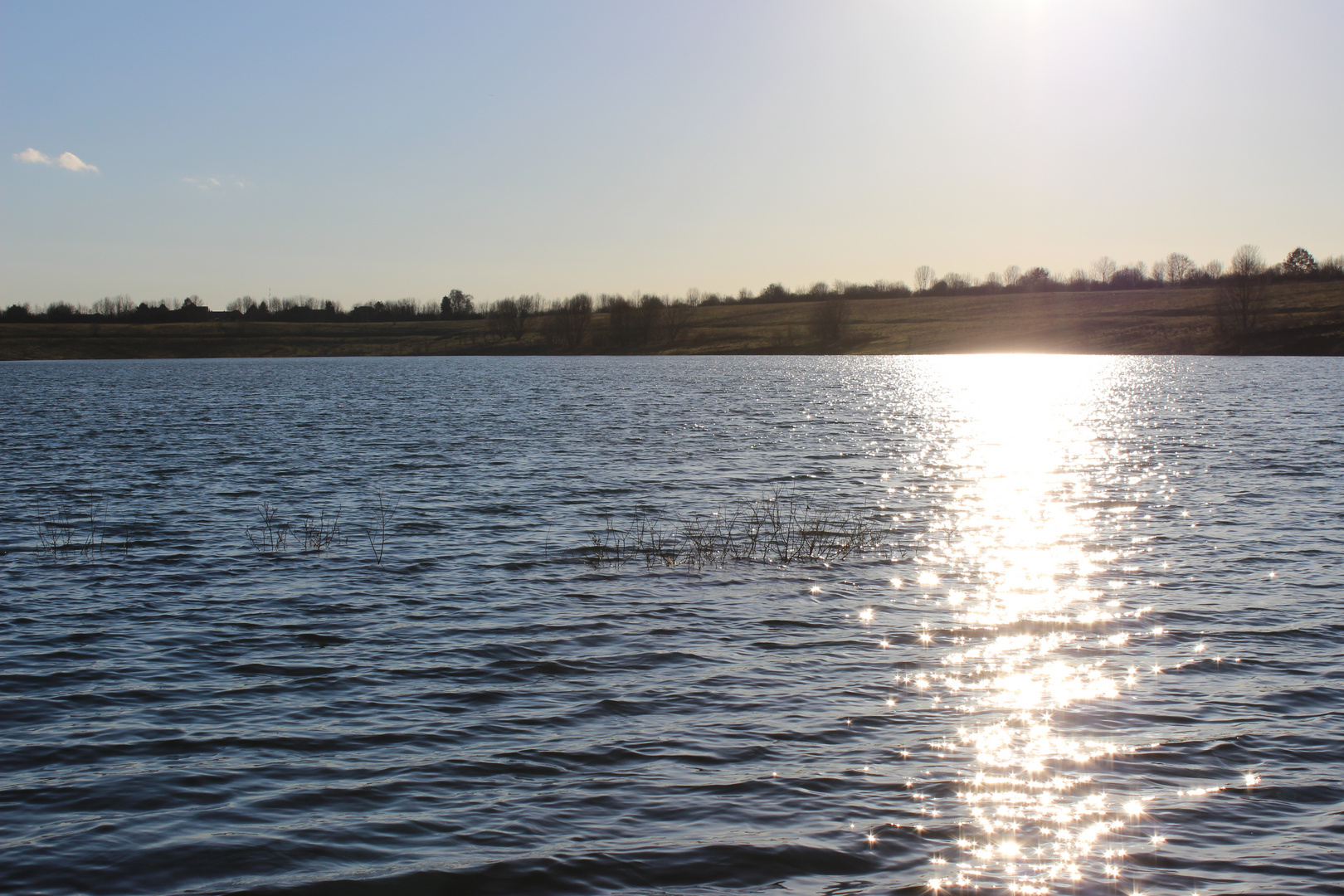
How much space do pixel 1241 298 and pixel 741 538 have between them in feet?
497

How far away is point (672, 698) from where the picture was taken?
1329 cm

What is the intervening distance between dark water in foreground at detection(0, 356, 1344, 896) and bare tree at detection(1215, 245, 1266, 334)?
131 metres

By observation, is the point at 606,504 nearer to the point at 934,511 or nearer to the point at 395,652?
the point at 934,511

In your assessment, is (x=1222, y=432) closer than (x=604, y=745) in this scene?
No

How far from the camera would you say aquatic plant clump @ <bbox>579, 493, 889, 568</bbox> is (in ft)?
73.3

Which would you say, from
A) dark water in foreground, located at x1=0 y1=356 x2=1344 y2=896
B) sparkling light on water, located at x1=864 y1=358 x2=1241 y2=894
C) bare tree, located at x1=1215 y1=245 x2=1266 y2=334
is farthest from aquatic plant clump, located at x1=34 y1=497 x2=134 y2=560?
bare tree, located at x1=1215 y1=245 x2=1266 y2=334

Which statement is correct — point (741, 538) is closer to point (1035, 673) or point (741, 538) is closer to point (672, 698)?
point (1035, 673)

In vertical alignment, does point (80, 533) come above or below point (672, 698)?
above

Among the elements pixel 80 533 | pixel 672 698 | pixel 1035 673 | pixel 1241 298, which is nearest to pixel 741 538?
pixel 1035 673

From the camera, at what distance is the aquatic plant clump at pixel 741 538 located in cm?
2233

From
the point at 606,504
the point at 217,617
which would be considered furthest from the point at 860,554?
the point at 217,617

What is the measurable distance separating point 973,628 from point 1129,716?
418cm

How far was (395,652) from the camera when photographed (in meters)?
15.4

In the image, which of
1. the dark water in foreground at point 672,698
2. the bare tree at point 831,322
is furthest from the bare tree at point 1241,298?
the dark water in foreground at point 672,698
